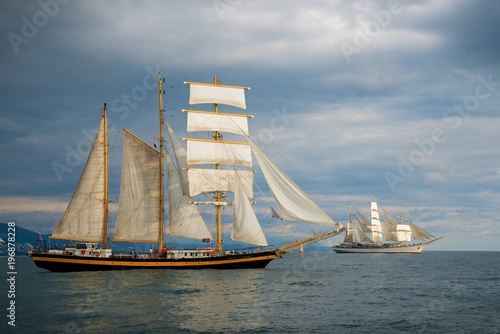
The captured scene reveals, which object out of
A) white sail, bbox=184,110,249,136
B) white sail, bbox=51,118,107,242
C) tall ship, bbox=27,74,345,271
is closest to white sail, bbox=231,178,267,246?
tall ship, bbox=27,74,345,271

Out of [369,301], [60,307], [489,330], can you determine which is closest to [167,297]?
[60,307]

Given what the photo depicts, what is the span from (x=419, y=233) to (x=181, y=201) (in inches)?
5415

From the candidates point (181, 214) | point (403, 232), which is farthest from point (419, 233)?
point (181, 214)

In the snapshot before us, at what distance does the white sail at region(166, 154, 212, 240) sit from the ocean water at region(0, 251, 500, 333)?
9.61 m

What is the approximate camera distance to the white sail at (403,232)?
18588cm

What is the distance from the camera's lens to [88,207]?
6356cm

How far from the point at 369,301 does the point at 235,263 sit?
82.2 feet

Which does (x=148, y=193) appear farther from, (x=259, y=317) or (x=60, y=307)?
(x=259, y=317)

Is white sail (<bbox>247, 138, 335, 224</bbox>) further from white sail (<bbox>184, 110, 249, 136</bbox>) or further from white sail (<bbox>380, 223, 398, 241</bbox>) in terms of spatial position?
white sail (<bbox>380, 223, 398, 241</bbox>)

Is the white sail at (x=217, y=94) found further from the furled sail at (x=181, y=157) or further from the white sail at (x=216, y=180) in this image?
the white sail at (x=216, y=180)

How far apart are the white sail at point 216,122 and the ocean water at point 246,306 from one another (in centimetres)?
2323

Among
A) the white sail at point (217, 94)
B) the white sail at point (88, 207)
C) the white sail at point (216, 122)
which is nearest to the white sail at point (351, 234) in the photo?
the white sail at point (217, 94)

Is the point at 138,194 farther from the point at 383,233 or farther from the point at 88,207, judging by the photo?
the point at 383,233

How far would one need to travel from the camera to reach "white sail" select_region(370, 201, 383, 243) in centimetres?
18812
